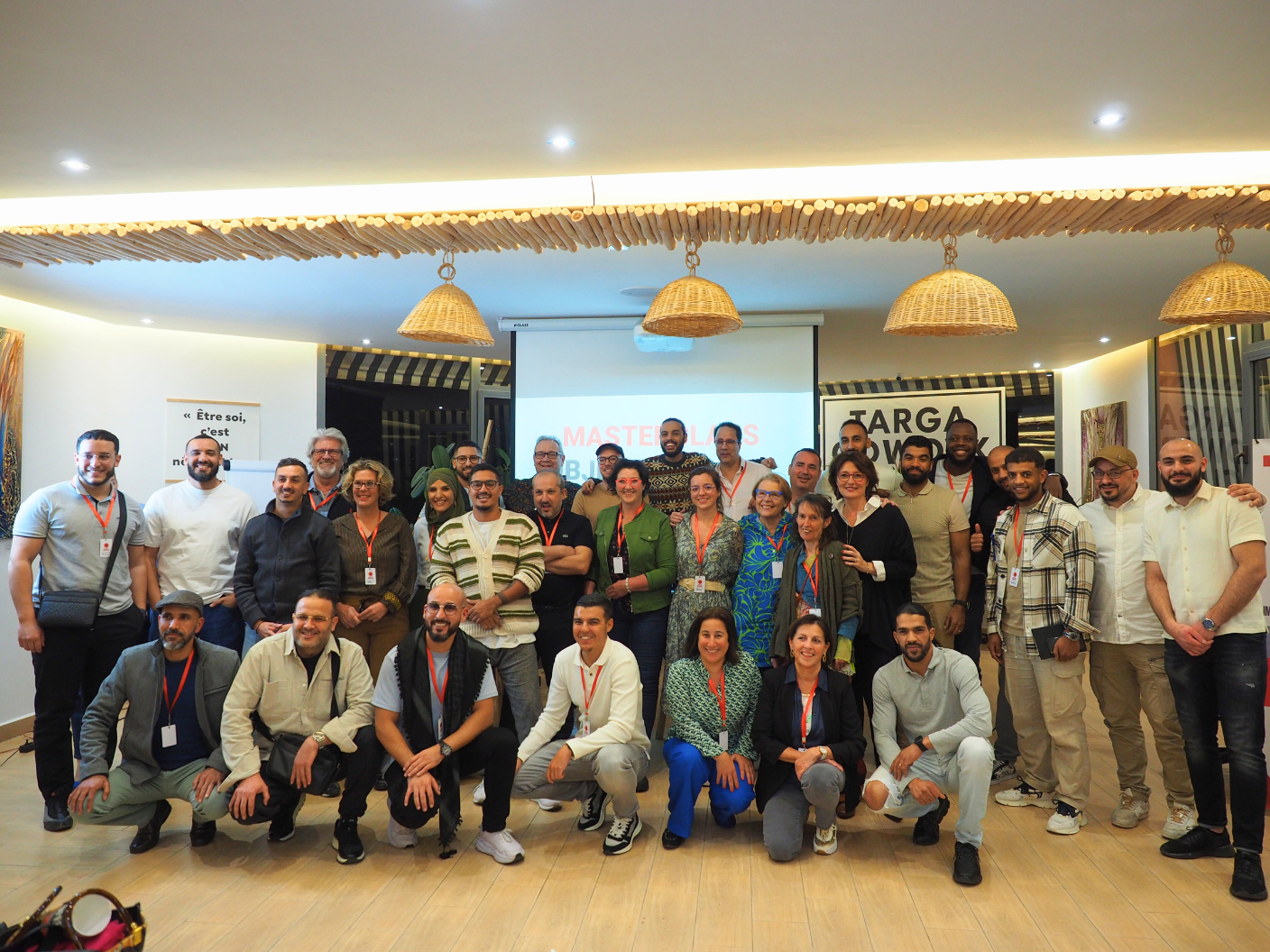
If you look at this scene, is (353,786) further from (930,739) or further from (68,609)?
(930,739)

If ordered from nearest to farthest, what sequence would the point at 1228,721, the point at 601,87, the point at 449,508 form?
1. the point at 601,87
2. the point at 1228,721
3. the point at 449,508

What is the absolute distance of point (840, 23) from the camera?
9.14 ft

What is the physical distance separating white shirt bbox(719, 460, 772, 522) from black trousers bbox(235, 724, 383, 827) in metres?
2.36

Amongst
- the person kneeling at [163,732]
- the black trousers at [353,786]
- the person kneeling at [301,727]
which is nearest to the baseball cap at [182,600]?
the person kneeling at [163,732]

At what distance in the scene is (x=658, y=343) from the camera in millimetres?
7195

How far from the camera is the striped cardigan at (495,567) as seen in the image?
168 inches

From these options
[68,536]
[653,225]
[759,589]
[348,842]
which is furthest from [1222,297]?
[68,536]

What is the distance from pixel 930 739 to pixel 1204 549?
50.9 inches

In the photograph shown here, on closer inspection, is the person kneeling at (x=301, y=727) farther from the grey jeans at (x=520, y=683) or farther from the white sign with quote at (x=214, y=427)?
the white sign with quote at (x=214, y=427)

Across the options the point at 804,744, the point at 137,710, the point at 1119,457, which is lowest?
the point at 804,744

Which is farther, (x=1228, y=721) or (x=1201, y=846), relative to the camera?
(x=1201, y=846)

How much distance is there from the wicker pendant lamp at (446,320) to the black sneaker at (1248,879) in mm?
3588

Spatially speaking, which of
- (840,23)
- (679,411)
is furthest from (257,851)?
(679,411)

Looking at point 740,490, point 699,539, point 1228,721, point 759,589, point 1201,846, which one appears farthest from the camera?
point 740,490
